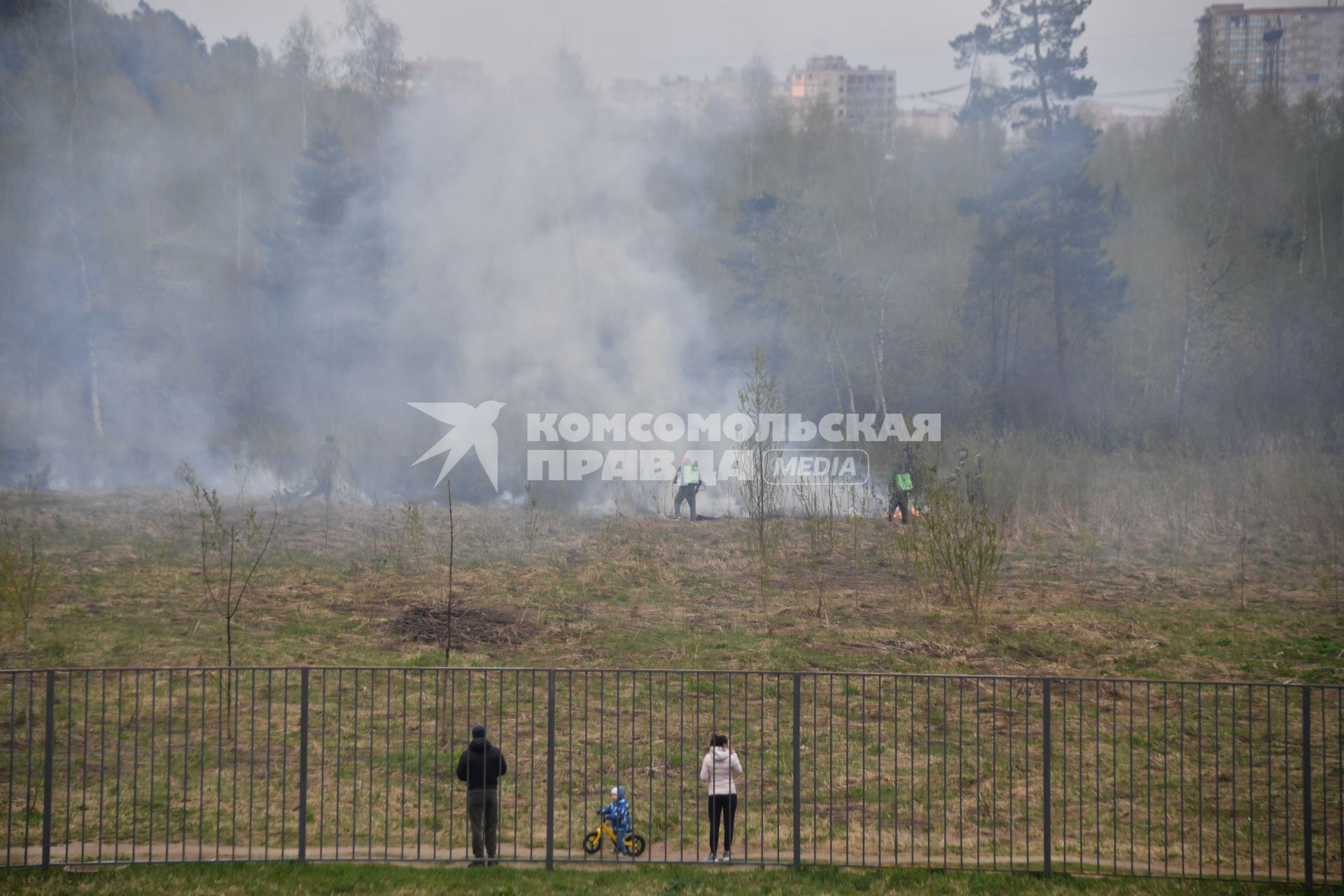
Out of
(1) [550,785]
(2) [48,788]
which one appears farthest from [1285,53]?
(2) [48,788]

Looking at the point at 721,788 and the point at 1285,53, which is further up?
the point at 1285,53

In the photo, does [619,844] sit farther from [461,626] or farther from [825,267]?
[825,267]

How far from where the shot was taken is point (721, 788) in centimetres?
630

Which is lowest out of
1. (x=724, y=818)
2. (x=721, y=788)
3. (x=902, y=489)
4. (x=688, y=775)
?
(x=688, y=775)

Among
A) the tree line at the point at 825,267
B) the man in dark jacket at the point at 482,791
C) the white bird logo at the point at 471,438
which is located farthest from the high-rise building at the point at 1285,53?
the man in dark jacket at the point at 482,791

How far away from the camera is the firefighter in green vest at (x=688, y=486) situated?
65.4 feet

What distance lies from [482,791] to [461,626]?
19.2 ft

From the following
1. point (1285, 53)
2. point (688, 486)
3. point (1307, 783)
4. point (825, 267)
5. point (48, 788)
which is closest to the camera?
point (1307, 783)

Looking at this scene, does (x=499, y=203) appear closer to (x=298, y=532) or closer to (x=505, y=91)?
(x=505, y=91)

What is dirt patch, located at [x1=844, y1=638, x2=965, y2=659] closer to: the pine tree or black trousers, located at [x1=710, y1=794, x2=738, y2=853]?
black trousers, located at [x1=710, y1=794, x2=738, y2=853]

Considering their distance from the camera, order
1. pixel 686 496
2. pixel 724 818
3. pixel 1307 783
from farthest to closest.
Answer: pixel 686 496, pixel 724 818, pixel 1307 783

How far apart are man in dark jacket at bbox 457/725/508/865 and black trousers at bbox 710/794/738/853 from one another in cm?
142

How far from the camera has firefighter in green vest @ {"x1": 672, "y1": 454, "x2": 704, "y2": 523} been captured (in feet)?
65.4

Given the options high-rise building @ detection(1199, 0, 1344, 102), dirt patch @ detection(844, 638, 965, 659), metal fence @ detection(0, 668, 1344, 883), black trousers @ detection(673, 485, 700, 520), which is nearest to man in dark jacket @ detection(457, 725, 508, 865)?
metal fence @ detection(0, 668, 1344, 883)
